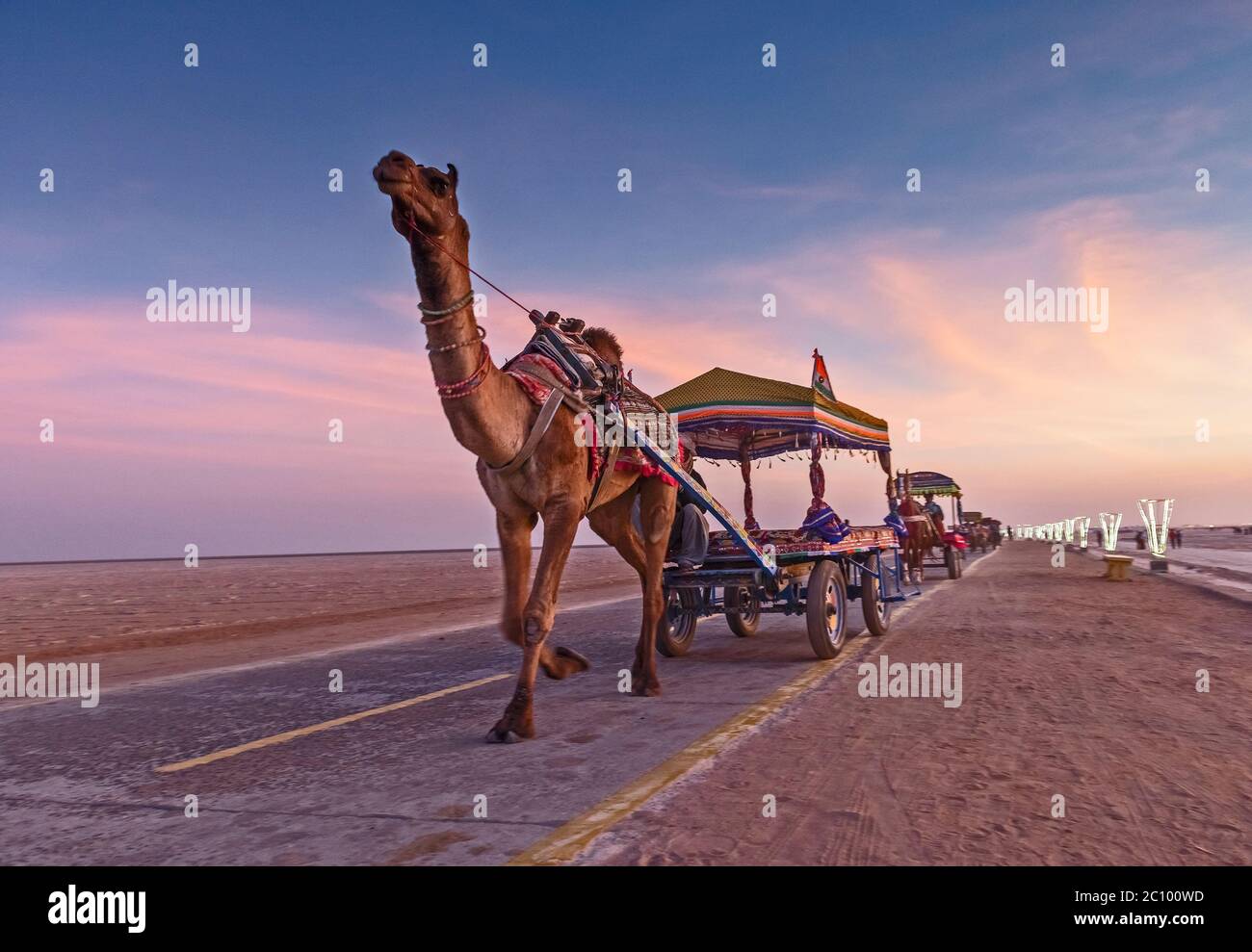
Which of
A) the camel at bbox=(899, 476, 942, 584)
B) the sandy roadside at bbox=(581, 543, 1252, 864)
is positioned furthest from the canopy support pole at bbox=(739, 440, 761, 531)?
the camel at bbox=(899, 476, 942, 584)

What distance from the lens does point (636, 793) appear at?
4148 millimetres

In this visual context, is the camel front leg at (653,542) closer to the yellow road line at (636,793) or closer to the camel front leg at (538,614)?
the yellow road line at (636,793)

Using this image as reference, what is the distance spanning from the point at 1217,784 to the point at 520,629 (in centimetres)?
452

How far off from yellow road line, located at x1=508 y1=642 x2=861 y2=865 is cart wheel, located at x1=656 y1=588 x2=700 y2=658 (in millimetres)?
2794

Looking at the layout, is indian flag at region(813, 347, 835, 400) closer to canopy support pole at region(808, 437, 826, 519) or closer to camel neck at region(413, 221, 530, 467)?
canopy support pole at region(808, 437, 826, 519)

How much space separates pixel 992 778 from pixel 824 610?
4593 mm

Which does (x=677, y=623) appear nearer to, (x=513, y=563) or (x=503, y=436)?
(x=513, y=563)

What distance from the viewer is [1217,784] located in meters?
4.29

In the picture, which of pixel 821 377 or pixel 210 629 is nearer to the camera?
pixel 821 377

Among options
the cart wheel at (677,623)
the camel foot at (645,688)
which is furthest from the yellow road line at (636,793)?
the cart wheel at (677,623)

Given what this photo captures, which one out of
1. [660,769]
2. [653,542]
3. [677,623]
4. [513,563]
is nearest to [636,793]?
[660,769]
